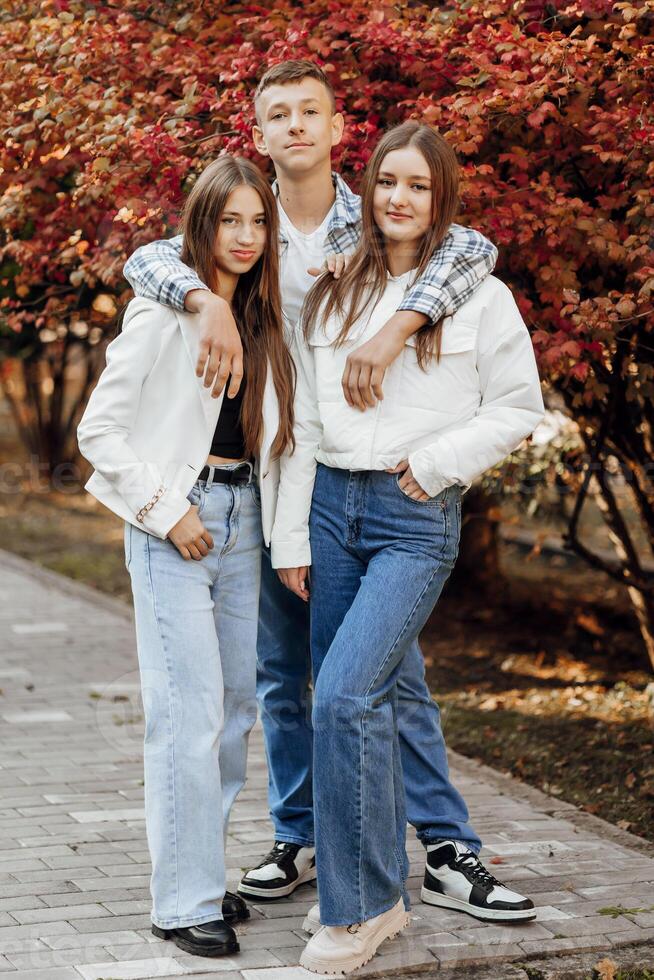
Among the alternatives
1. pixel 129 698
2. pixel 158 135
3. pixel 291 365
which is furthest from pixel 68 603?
pixel 291 365

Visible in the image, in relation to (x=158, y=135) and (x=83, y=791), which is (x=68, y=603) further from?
(x=158, y=135)

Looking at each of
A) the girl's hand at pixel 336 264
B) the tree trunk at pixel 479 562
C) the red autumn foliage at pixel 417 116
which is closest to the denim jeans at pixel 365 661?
the girl's hand at pixel 336 264

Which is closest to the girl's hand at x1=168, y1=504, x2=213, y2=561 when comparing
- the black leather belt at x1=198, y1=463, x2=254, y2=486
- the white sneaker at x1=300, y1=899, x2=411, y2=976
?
the black leather belt at x1=198, y1=463, x2=254, y2=486

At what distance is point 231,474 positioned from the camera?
11.2 ft

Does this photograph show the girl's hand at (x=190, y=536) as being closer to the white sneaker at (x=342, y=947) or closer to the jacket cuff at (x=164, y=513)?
the jacket cuff at (x=164, y=513)

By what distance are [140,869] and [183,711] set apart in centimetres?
98

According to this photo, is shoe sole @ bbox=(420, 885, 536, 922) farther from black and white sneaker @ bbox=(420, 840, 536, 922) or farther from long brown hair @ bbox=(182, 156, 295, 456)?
long brown hair @ bbox=(182, 156, 295, 456)

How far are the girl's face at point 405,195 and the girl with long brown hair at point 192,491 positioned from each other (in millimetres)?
294

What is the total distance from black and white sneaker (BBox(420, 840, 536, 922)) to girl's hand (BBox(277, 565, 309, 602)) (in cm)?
87

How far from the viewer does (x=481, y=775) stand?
518cm

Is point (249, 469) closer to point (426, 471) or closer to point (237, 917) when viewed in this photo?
point (426, 471)

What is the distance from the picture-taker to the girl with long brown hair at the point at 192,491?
10.7 feet

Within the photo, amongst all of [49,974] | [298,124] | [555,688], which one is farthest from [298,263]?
[555,688]

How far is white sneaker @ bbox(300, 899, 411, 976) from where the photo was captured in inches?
126
